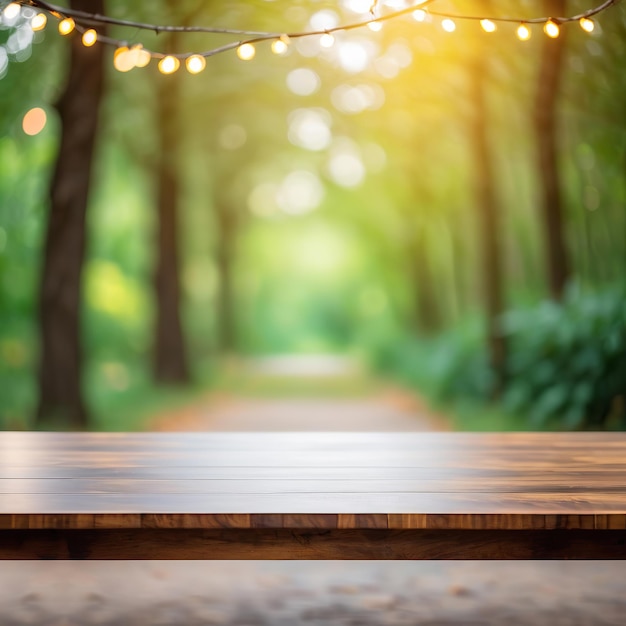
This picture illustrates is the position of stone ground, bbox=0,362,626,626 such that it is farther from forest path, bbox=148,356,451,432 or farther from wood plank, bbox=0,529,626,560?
forest path, bbox=148,356,451,432

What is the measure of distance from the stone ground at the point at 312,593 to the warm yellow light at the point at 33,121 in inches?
198

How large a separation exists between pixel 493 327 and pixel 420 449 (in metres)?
7.05

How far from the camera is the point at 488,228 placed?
1066cm

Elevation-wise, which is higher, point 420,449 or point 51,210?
point 51,210

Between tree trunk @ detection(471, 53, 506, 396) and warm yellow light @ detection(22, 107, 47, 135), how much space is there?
16.2 feet

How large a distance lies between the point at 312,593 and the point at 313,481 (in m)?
1.43

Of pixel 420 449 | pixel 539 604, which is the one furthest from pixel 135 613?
pixel 539 604

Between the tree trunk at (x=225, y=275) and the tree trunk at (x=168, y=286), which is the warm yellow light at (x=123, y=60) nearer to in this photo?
the tree trunk at (x=168, y=286)

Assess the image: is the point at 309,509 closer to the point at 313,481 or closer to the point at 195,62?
the point at 313,481

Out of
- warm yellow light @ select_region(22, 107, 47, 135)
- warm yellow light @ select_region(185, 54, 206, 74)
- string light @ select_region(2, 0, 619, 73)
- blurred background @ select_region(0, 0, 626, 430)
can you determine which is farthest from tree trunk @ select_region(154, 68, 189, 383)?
warm yellow light @ select_region(185, 54, 206, 74)

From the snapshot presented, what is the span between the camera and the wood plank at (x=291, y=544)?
254 cm

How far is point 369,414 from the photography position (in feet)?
38.7

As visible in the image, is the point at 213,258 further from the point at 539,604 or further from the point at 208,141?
the point at 539,604

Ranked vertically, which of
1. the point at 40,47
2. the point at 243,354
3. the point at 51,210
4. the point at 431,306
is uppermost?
the point at 40,47
